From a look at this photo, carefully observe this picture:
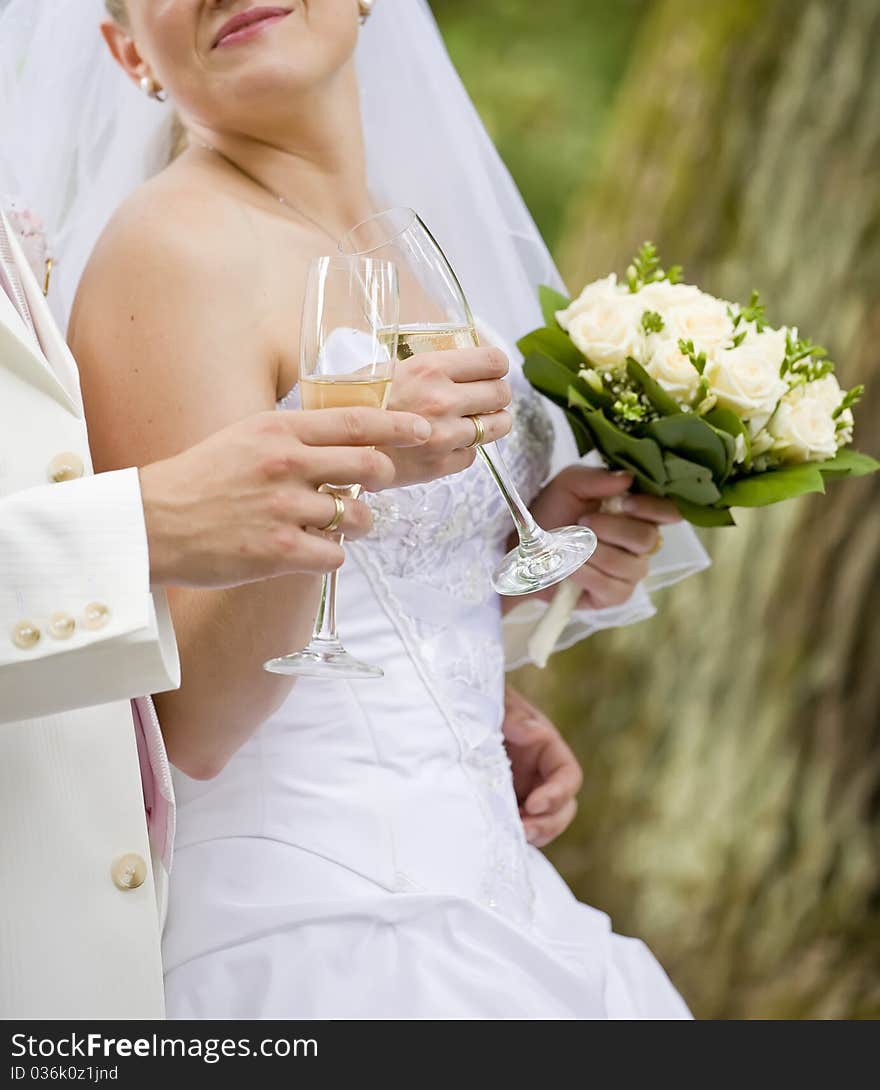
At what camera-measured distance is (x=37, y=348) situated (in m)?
1.10

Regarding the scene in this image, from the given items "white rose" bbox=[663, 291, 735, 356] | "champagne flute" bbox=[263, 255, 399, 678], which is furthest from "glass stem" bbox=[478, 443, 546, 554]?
"white rose" bbox=[663, 291, 735, 356]

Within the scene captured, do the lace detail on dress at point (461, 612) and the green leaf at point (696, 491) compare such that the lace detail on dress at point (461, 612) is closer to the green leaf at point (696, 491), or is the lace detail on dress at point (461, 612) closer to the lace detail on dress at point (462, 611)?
the lace detail on dress at point (462, 611)

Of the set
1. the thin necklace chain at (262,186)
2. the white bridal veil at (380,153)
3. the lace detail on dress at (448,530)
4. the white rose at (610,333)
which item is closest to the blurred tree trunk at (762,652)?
the white bridal veil at (380,153)

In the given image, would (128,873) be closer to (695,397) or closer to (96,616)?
(96,616)

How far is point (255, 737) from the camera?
1464 millimetres

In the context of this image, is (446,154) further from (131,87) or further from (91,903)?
(91,903)

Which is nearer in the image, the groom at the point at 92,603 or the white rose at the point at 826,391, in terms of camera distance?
the groom at the point at 92,603

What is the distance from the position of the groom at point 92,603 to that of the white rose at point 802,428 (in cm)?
79

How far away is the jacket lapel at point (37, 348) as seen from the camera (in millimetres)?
1079

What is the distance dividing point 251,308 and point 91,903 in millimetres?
651

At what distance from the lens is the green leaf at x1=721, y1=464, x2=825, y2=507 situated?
5.23ft

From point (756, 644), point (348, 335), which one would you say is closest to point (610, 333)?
point (348, 335)

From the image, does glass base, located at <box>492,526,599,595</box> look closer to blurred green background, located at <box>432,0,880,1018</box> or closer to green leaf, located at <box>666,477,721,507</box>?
green leaf, located at <box>666,477,721,507</box>

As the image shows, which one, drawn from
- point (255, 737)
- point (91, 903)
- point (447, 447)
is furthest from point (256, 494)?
point (255, 737)
